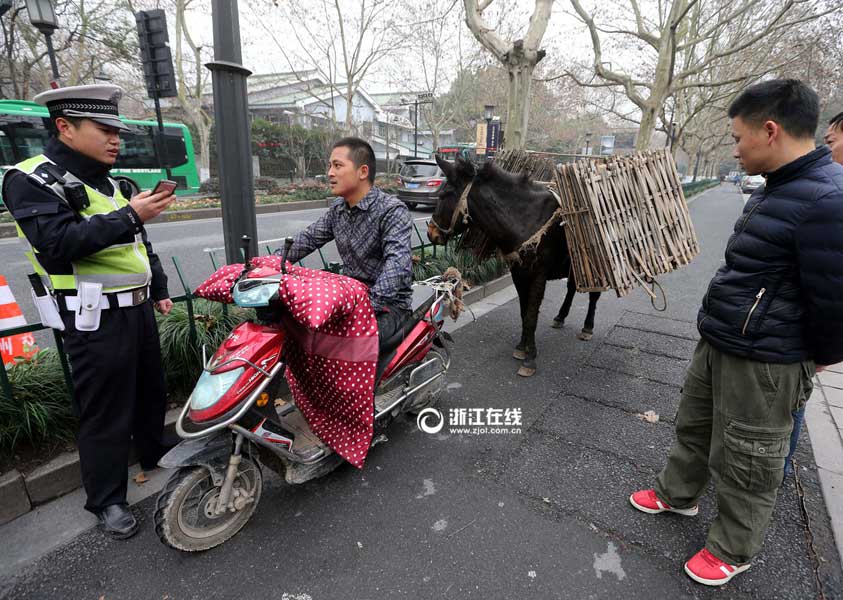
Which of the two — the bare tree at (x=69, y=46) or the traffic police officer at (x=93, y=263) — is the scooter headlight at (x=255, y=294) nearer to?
the traffic police officer at (x=93, y=263)

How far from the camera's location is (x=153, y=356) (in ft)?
8.14

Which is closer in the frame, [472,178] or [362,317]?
[362,317]

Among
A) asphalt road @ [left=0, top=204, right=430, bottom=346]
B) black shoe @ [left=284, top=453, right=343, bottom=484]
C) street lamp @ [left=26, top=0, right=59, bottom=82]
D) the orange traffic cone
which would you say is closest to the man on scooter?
black shoe @ [left=284, top=453, right=343, bottom=484]

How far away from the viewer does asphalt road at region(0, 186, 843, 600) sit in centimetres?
199

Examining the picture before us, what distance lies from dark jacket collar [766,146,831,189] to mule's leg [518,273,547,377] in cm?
237

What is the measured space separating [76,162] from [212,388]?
1.20 m

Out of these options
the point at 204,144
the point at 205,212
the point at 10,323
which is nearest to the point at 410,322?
the point at 10,323

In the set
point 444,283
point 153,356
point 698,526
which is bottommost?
point 698,526

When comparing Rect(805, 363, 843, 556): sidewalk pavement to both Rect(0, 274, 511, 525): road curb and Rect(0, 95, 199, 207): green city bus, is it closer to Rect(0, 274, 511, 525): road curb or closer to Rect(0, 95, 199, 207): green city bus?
Rect(0, 274, 511, 525): road curb

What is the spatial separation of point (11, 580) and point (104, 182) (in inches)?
73.3

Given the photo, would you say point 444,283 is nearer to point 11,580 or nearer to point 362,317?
point 362,317

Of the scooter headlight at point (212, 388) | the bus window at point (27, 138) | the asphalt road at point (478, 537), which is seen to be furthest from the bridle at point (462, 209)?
the bus window at point (27, 138)

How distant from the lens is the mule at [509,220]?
148 inches

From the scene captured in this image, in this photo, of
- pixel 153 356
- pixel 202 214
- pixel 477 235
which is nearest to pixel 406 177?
pixel 202 214
